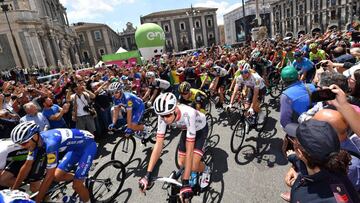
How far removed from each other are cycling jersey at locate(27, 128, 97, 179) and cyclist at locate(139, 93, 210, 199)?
138 centimetres

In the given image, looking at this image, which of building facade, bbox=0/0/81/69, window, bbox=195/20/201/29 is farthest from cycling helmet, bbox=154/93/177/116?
window, bbox=195/20/201/29

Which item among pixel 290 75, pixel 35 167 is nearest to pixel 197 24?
pixel 290 75

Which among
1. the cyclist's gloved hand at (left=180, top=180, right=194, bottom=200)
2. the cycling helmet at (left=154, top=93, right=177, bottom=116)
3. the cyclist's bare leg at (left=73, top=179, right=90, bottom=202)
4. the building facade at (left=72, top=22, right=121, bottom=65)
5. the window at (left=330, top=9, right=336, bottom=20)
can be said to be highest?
the building facade at (left=72, top=22, right=121, bottom=65)

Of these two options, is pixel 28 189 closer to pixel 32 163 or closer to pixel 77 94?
pixel 32 163

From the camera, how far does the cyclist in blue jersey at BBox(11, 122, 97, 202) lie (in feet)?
11.1

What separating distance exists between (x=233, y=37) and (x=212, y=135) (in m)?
85.3

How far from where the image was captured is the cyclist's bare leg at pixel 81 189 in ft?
12.5

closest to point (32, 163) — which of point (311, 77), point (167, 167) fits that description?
point (167, 167)

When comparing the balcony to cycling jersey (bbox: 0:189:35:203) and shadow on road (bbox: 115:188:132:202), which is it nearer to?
shadow on road (bbox: 115:188:132:202)

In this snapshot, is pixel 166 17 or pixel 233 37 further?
pixel 233 37

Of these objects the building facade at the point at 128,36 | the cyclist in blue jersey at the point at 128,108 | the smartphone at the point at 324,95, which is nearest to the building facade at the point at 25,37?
the cyclist in blue jersey at the point at 128,108

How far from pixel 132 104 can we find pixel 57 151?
260 centimetres

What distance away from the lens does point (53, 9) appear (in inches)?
2053

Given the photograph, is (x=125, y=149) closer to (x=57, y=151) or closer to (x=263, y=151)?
(x=57, y=151)
